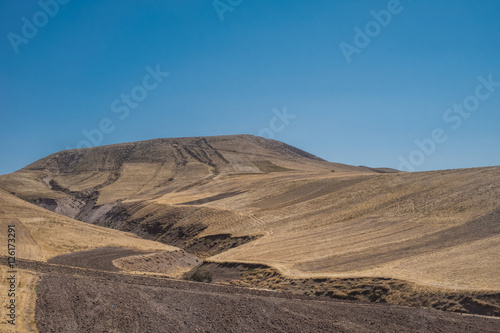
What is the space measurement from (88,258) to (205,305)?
2034 cm

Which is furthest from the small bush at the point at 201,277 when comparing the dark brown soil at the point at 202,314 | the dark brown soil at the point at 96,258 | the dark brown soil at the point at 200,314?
the dark brown soil at the point at 202,314

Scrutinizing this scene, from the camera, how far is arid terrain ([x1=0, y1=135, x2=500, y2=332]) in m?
17.0

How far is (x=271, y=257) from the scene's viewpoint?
36.7 metres

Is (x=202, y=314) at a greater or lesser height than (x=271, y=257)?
lesser

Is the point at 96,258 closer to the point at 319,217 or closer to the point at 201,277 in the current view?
the point at 201,277

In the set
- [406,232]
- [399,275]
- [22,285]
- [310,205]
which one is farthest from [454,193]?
[22,285]

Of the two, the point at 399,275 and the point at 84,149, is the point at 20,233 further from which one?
the point at 84,149

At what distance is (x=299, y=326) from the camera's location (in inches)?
635

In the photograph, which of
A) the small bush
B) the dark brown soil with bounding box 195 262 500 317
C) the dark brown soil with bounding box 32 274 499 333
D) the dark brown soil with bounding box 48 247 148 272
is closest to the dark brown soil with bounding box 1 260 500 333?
the dark brown soil with bounding box 32 274 499 333

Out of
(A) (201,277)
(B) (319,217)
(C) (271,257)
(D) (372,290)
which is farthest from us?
(B) (319,217)

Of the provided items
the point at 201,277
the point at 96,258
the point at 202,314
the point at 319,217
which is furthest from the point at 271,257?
the point at 202,314

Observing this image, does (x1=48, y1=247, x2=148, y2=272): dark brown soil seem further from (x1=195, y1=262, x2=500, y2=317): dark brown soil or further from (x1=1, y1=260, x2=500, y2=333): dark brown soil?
(x1=1, y1=260, x2=500, y2=333): dark brown soil

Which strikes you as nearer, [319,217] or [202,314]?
[202,314]

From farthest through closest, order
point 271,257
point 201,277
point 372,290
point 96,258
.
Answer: point 271,257 → point 96,258 → point 201,277 → point 372,290
